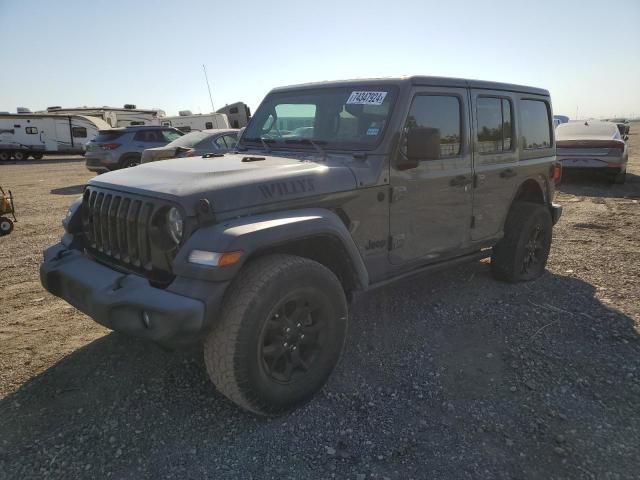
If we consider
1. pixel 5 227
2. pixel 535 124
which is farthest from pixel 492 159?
pixel 5 227

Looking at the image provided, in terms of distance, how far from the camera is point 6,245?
6.45 m

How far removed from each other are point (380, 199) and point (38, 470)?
96.4 inches

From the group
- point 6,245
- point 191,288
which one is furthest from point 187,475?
point 6,245

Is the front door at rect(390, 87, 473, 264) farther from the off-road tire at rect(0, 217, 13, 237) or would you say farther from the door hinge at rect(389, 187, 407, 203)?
the off-road tire at rect(0, 217, 13, 237)

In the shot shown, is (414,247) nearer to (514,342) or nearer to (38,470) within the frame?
(514,342)

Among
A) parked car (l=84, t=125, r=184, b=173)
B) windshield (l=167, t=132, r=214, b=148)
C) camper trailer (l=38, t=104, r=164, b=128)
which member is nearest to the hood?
windshield (l=167, t=132, r=214, b=148)

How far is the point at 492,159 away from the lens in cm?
416

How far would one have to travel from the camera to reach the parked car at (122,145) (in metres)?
12.6

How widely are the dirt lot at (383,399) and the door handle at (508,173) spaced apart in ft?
3.76

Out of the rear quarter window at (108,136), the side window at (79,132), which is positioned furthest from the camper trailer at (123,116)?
the rear quarter window at (108,136)

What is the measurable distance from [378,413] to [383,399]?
0.50 ft

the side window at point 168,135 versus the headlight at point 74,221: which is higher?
the side window at point 168,135

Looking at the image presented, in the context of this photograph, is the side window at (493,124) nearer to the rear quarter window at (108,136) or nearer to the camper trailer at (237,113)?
the rear quarter window at (108,136)

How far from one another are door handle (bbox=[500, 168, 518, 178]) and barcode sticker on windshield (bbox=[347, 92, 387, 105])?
155 centimetres
